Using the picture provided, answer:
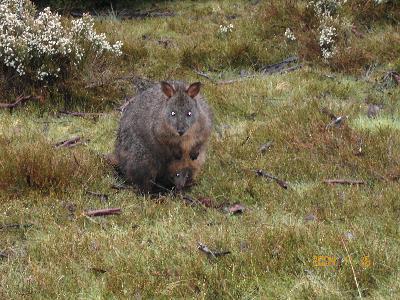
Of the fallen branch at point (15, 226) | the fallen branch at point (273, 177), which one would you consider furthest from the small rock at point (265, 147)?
the fallen branch at point (15, 226)

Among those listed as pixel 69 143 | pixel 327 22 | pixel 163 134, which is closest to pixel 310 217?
pixel 163 134

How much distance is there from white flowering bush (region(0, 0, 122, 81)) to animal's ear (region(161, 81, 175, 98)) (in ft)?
10.2

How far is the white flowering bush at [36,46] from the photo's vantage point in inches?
362

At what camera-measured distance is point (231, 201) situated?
662cm

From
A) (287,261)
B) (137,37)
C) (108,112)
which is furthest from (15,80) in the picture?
(287,261)

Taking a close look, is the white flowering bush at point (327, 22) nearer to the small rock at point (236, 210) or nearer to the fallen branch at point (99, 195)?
the small rock at point (236, 210)

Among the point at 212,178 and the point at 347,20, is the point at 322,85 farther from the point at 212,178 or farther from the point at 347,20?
the point at 212,178

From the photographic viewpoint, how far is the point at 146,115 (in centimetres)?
700

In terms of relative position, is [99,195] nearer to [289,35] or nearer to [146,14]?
[289,35]

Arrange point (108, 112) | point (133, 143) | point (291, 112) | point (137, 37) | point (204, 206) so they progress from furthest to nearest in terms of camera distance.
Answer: point (137, 37) → point (108, 112) → point (291, 112) → point (133, 143) → point (204, 206)

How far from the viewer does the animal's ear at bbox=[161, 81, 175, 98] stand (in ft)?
21.9

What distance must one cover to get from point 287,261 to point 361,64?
617cm

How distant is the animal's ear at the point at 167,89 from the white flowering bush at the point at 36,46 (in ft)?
10.2

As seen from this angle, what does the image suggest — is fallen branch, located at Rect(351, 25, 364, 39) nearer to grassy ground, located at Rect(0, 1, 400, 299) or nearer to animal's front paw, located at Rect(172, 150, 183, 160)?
grassy ground, located at Rect(0, 1, 400, 299)
